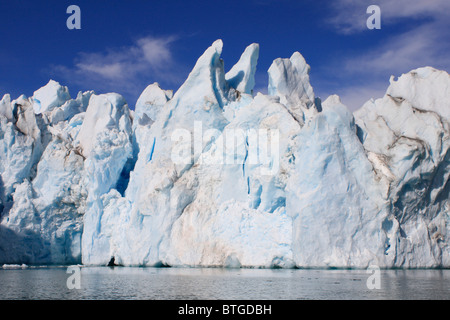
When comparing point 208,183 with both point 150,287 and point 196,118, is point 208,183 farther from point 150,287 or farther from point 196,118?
point 150,287

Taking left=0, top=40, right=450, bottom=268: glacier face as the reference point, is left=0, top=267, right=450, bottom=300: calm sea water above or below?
below

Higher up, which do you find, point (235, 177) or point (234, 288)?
point (235, 177)

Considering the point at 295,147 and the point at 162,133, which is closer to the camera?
the point at 295,147

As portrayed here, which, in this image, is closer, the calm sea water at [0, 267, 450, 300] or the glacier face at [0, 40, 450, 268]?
the calm sea water at [0, 267, 450, 300]

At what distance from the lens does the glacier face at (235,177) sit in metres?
19.0

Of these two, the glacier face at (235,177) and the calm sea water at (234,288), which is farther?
the glacier face at (235,177)

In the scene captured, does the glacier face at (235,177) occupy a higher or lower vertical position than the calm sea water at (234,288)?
higher

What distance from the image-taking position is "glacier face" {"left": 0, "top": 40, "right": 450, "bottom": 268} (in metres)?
19.0

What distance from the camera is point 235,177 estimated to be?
72.0 feet

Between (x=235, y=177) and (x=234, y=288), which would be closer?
(x=234, y=288)

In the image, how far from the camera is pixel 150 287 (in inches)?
519

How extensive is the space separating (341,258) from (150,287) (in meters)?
8.02
